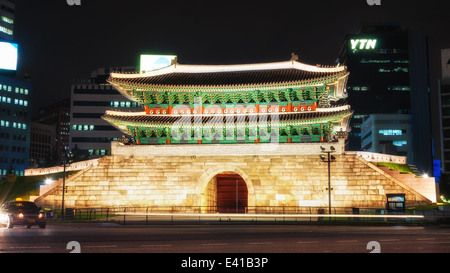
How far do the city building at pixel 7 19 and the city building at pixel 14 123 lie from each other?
46.5ft

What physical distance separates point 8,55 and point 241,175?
78.0 meters

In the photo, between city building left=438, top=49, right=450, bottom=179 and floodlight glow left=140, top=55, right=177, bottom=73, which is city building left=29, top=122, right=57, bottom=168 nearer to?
floodlight glow left=140, top=55, right=177, bottom=73

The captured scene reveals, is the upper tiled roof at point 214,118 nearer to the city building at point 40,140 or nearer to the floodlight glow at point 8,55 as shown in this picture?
the floodlight glow at point 8,55

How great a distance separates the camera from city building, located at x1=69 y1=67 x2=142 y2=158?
11069 cm

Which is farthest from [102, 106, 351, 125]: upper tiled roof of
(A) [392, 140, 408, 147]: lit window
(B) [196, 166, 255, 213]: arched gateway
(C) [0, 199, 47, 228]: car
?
(A) [392, 140, 408, 147]: lit window

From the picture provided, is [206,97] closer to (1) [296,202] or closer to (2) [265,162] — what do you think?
(2) [265,162]

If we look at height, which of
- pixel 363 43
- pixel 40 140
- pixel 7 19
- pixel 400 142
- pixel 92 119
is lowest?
pixel 400 142

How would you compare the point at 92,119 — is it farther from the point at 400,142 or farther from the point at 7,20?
the point at 400,142

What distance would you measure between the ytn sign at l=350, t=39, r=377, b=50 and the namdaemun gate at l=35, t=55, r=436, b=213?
100040 mm

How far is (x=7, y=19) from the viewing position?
127875mm

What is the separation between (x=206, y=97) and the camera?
1965 inches

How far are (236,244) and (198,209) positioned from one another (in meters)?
26.5

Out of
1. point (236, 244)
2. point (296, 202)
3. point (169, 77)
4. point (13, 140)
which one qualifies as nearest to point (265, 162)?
point (296, 202)

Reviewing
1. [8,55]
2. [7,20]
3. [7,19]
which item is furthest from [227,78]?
[7,19]
